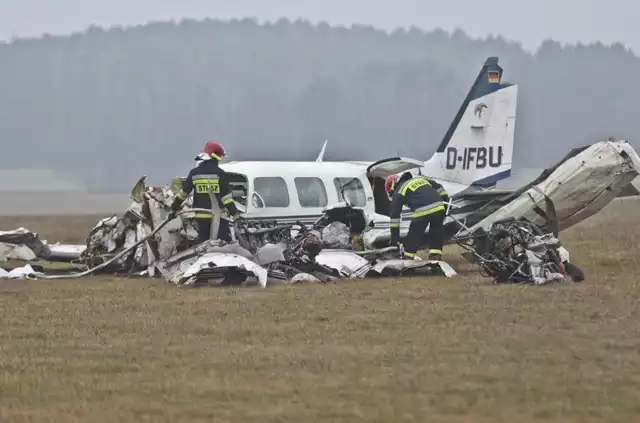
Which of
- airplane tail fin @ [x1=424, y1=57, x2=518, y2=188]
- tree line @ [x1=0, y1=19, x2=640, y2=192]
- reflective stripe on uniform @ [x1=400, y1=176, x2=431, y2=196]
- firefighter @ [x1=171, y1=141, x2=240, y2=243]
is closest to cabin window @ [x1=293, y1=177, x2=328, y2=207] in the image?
firefighter @ [x1=171, y1=141, x2=240, y2=243]

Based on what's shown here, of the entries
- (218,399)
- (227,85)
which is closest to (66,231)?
(227,85)

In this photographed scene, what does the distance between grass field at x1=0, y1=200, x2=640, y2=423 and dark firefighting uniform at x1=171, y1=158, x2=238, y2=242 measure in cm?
240

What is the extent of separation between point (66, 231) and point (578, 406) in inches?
1167

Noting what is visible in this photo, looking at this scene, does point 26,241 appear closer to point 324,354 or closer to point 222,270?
point 222,270

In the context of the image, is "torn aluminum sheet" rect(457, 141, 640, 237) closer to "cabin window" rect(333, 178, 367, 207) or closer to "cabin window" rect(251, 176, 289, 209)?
"cabin window" rect(333, 178, 367, 207)

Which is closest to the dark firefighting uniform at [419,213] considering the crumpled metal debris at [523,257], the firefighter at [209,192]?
the crumpled metal debris at [523,257]

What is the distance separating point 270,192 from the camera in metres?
17.2

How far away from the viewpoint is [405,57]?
39.4m

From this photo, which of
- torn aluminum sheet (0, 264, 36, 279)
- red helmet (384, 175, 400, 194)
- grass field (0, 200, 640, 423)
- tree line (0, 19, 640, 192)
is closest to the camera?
grass field (0, 200, 640, 423)

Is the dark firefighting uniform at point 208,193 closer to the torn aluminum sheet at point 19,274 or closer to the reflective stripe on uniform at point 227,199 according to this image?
the reflective stripe on uniform at point 227,199

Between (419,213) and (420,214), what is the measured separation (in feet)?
0.07

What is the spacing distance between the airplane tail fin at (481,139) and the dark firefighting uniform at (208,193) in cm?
543

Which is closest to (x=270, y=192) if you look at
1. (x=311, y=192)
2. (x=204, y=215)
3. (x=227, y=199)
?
(x=311, y=192)

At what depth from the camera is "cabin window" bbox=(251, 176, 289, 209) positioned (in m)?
17.0
